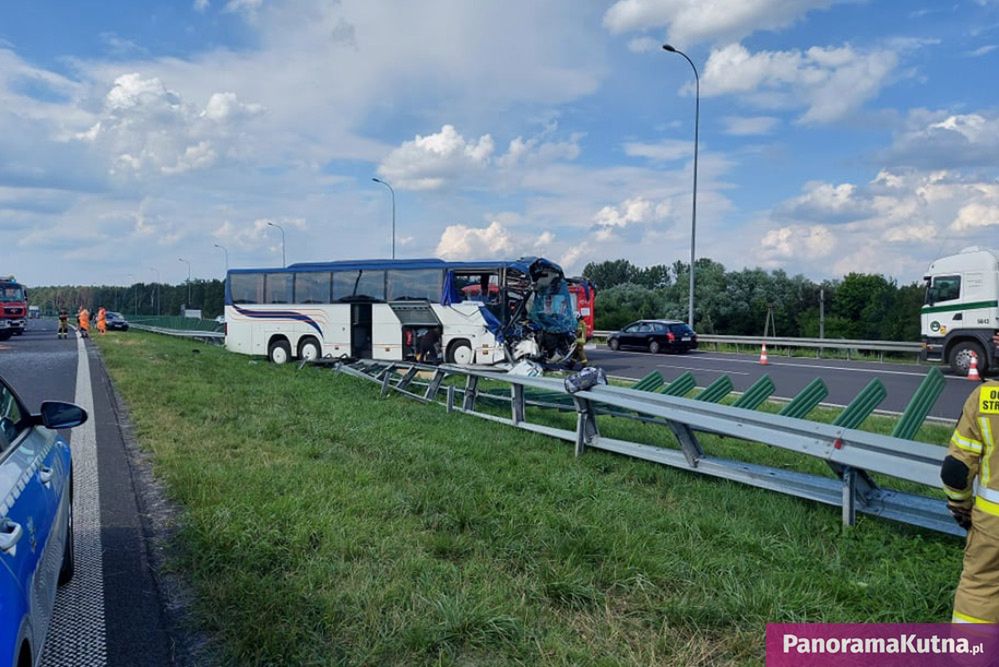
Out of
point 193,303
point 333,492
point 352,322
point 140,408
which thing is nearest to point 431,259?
point 352,322

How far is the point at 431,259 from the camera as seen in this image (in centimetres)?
1981

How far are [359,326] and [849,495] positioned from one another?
662 inches

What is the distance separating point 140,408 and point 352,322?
9948 mm

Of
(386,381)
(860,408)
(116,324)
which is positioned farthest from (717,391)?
(116,324)

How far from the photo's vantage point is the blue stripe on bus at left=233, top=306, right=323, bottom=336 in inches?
808

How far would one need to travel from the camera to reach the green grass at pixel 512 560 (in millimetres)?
3229

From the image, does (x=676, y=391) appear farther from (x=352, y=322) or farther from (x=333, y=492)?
(x=352, y=322)

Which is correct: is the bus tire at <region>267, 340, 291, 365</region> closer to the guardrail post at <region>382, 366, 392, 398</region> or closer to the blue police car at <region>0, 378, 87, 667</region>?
the guardrail post at <region>382, 366, 392, 398</region>

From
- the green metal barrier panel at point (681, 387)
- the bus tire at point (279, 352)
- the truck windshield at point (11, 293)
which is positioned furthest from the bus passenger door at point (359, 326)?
the truck windshield at point (11, 293)

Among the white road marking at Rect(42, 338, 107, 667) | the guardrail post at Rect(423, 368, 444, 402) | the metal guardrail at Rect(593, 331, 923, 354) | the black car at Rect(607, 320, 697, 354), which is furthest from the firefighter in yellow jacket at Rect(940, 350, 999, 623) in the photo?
the black car at Rect(607, 320, 697, 354)

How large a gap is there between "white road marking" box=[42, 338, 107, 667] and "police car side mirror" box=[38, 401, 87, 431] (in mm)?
946

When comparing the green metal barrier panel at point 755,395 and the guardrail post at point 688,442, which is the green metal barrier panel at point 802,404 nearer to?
the green metal barrier panel at point 755,395

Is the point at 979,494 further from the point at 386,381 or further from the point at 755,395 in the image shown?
the point at 386,381

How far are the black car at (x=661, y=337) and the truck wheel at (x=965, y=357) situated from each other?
10807 millimetres
